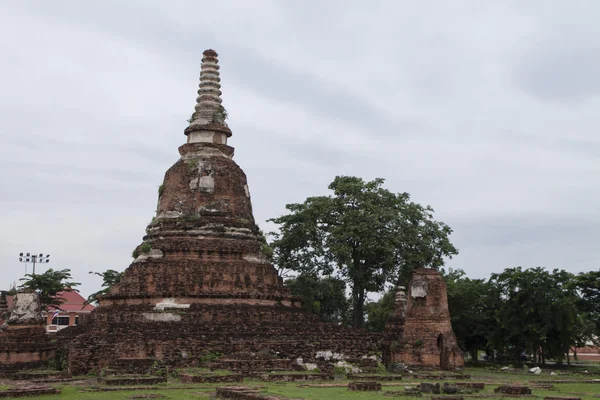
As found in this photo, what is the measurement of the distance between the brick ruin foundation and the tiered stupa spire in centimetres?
1269

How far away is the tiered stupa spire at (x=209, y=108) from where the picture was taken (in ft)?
125

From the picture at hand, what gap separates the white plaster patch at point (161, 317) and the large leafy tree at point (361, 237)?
1088 centimetres

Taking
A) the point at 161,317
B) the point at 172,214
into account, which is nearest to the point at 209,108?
the point at 172,214

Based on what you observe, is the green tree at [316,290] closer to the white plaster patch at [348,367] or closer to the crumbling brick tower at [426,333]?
the crumbling brick tower at [426,333]

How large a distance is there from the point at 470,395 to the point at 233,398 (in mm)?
6304

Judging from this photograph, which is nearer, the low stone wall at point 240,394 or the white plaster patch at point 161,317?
the low stone wall at point 240,394

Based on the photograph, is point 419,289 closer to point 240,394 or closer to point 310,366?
point 310,366

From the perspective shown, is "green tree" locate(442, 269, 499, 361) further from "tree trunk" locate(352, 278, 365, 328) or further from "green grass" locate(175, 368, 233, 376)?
"green grass" locate(175, 368, 233, 376)

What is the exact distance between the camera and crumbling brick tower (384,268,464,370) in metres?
31.6

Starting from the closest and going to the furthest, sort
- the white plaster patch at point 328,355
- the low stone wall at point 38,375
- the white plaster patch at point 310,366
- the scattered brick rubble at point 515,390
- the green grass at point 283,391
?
the green grass at point 283,391
the scattered brick rubble at point 515,390
the low stone wall at point 38,375
the white plaster patch at point 310,366
the white plaster patch at point 328,355

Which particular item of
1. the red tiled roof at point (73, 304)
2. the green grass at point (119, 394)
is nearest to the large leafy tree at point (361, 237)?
the green grass at point (119, 394)

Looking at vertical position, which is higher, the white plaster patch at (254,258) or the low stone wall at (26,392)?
the white plaster patch at (254,258)

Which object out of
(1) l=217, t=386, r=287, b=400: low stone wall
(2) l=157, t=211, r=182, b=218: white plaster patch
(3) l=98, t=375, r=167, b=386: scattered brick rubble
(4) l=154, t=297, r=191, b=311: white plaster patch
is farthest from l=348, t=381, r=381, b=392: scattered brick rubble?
(2) l=157, t=211, r=182, b=218: white plaster patch

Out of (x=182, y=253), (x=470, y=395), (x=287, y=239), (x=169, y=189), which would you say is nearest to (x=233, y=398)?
(x=470, y=395)
